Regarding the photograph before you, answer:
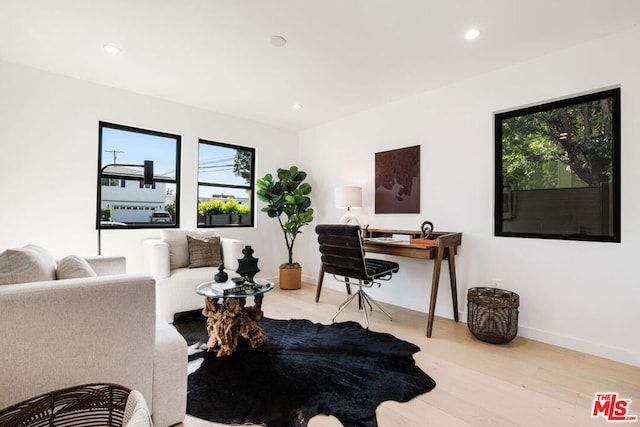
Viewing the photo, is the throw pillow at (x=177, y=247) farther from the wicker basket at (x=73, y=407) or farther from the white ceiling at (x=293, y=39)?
the wicker basket at (x=73, y=407)

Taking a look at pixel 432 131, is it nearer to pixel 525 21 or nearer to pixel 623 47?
pixel 525 21

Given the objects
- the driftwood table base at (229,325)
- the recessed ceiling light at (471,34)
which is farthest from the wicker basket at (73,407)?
the recessed ceiling light at (471,34)

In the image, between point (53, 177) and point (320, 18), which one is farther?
point (53, 177)

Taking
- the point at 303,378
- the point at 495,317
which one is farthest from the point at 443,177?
the point at 303,378

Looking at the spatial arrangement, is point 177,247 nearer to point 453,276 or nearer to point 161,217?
point 161,217

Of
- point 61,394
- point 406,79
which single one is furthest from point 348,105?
point 61,394

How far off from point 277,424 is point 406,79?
124 inches

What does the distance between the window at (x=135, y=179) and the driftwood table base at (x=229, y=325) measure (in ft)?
5.53

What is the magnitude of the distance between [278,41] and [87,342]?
2.36 m

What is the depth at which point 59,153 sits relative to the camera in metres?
3.09

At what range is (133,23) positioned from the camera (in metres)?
2.23

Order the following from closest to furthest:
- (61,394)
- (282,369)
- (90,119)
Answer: (61,394), (282,369), (90,119)

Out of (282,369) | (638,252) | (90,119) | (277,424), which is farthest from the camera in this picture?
(90,119)

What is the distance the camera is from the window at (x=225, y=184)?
13.8 feet
